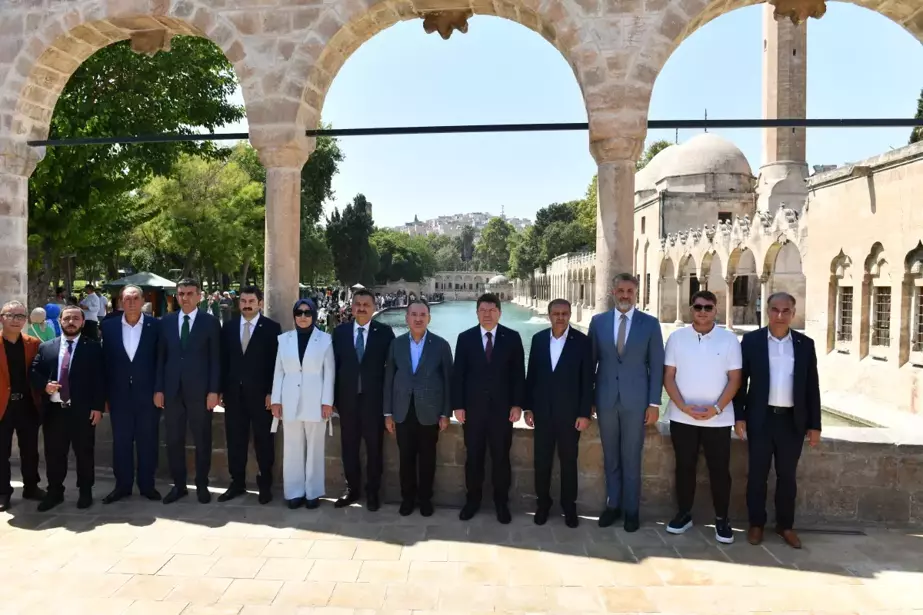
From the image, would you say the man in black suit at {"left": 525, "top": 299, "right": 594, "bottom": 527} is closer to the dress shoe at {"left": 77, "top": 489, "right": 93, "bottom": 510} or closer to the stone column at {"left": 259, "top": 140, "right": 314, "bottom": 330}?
the stone column at {"left": 259, "top": 140, "right": 314, "bottom": 330}

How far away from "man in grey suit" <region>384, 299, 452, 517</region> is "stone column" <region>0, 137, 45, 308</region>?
3.86 meters

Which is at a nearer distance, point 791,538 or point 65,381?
point 791,538

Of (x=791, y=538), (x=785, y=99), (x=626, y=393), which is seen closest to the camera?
(x=791, y=538)

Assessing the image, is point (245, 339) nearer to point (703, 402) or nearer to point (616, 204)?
point (616, 204)

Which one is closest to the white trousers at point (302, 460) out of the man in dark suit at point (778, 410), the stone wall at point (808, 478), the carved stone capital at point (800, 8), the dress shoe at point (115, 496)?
the stone wall at point (808, 478)

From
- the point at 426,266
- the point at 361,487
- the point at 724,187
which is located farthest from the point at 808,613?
the point at 426,266

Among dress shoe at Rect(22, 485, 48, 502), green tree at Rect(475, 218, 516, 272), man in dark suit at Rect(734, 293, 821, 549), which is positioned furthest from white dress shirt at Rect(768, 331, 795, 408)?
green tree at Rect(475, 218, 516, 272)

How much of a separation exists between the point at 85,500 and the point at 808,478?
494 centimetres

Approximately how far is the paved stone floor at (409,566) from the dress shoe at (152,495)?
0.64 ft

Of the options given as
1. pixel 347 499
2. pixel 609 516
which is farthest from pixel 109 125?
pixel 609 516

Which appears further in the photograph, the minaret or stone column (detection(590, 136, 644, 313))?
the minaret

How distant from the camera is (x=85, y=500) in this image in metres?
4.54

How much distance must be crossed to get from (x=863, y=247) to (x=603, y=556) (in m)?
12.8

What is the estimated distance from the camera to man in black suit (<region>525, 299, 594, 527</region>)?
426 cm
